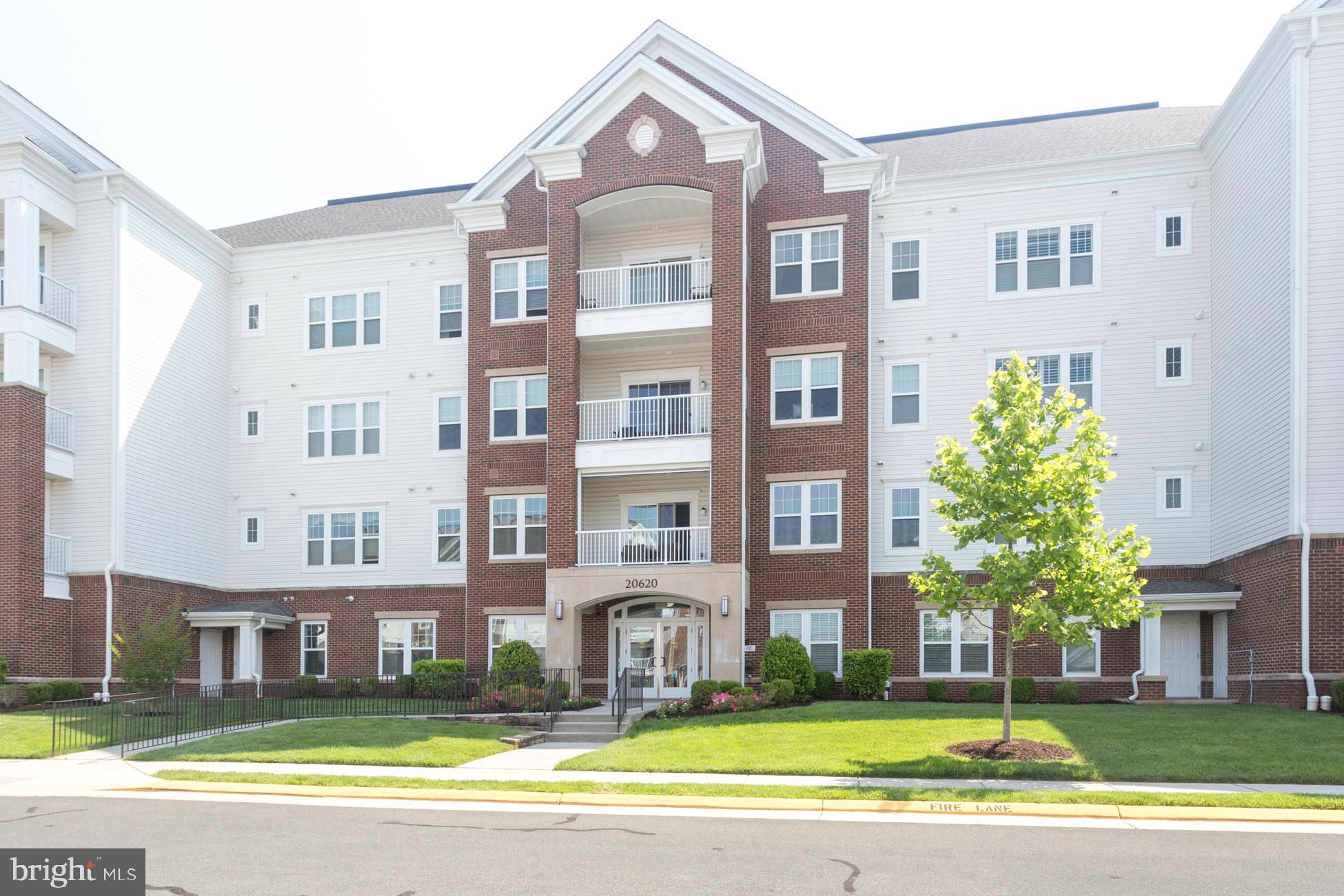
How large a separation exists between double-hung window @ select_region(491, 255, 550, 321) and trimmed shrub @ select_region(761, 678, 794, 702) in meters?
11.8

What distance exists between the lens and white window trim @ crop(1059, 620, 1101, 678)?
26.8m

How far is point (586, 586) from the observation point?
27.1 metres

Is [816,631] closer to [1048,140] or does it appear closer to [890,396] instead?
[890,396]

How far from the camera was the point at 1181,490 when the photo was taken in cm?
2712

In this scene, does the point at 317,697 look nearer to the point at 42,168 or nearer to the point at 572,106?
the point at 42,168

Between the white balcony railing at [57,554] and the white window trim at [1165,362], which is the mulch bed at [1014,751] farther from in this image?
the white balcony railing at [57,554]

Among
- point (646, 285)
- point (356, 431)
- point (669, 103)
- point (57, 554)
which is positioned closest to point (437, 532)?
point (356, 431)

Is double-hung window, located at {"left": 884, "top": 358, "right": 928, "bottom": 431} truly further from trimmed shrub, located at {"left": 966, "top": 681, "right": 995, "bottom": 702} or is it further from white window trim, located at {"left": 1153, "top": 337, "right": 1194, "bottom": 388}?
trimmed shrub, located at {"left": 966, "top": 681, "right": 995, "bottom": 702}

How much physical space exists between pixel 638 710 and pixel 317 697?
1015cm

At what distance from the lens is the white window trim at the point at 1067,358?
27.7 metres

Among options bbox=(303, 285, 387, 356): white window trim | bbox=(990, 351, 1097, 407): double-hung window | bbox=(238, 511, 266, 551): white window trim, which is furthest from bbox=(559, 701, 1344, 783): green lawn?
bbox=(238, 511, 266, 551): white window trim

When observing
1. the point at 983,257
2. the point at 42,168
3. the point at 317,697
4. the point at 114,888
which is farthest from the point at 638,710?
the point at 42,168

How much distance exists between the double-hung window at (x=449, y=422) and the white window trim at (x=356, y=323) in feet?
8.48

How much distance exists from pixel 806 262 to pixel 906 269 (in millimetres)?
2681
